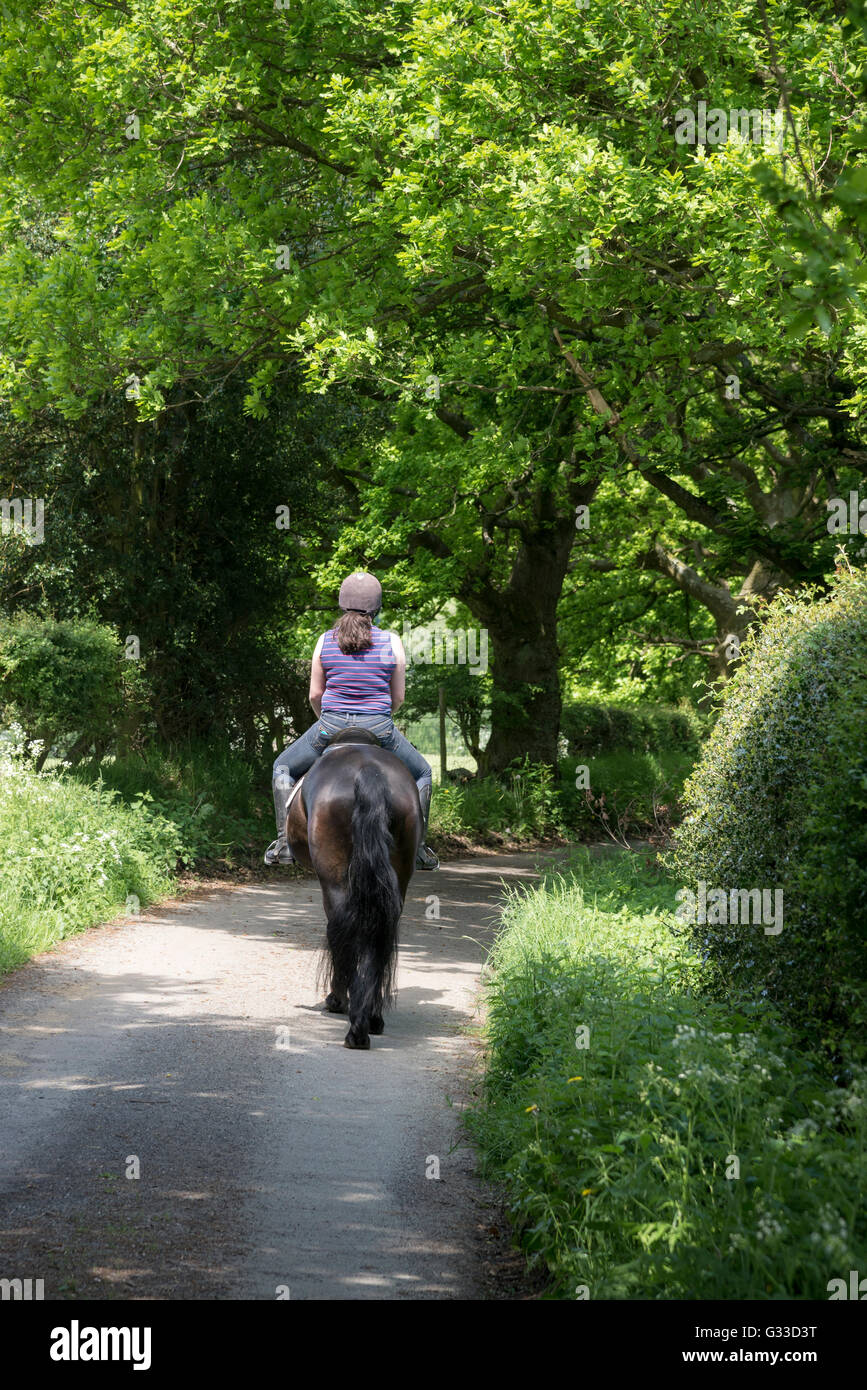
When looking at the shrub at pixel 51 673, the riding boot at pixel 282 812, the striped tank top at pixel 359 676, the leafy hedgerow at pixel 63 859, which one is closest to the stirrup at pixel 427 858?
the riding boot at pixel 282 812

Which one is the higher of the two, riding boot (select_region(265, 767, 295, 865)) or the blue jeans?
the blue jeans

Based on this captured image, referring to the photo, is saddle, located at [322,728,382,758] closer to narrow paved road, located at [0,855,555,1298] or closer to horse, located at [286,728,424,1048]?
horse, located at [286,728,424,1048]

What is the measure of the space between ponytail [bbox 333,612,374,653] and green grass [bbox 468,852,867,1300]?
2618 mm

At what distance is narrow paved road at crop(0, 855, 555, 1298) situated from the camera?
15.1 feet

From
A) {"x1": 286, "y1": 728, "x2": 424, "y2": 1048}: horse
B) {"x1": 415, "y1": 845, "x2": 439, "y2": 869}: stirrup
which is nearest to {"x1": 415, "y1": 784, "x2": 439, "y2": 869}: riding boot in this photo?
{"x1": 415, "y1": 845, "x2": 439, "y2": 869}: stirrup

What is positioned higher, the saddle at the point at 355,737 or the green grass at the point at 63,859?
the saddle at the point at 355,737

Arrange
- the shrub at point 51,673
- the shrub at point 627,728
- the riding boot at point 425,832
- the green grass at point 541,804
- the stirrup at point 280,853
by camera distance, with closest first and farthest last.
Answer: the riding boot at point 425,832, the stirrup at point 280,853, the shrub at point 51,673, the green grass at point 541,804, the shrub at point 627,728

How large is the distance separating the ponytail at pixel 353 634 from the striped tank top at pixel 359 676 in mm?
43

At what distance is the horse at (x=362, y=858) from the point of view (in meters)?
7.74

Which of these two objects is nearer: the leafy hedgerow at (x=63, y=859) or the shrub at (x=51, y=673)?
the leafy hedgerow at (x=63, y=859)

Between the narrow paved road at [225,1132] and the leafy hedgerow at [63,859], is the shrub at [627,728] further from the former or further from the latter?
the narrow paved road at [225,1132]

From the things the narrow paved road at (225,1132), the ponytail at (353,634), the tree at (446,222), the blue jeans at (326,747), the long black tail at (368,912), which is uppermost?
the tree at (446,222)

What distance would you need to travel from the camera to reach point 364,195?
14.4 meters
